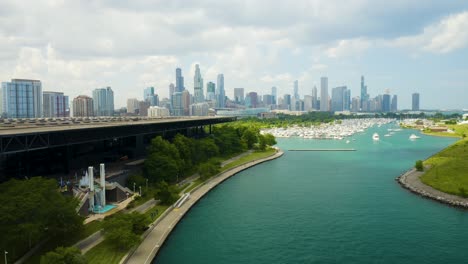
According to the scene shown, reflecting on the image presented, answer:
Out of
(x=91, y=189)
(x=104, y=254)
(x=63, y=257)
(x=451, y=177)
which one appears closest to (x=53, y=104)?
(x=91, y=189)

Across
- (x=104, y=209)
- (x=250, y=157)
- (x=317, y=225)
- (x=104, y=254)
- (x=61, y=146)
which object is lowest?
(x=317, y=225)

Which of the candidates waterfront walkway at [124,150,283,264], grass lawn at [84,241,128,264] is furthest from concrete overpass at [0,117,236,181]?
waterfront walkway at [124,150,283,264]

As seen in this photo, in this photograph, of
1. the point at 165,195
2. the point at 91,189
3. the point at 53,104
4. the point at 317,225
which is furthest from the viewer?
the point at 53,104

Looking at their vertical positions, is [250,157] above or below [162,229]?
above

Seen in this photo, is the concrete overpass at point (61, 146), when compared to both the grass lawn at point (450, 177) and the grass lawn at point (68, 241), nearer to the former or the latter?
the grass lawn at point (68, 241)

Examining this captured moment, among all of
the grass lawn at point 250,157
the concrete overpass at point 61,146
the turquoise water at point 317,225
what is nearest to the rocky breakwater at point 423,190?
the turquoise water at point 317,225

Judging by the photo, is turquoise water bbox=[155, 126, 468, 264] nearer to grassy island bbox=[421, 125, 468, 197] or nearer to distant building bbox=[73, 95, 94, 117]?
grassy island bbox=[421, 125, 468, 197]

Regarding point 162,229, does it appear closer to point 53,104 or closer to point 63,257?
point 63,257
